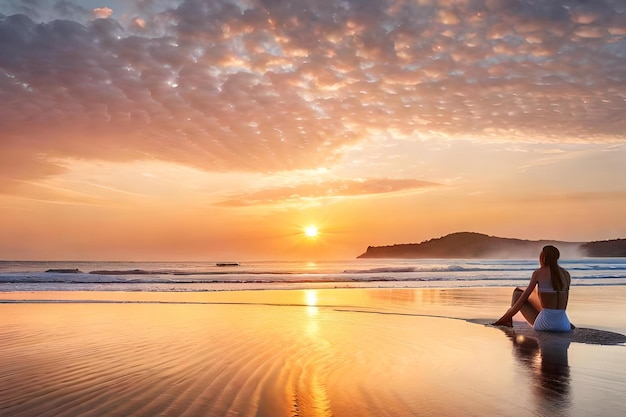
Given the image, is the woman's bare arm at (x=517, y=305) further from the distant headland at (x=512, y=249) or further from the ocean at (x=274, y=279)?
the distant headland at (x=512, y=249)

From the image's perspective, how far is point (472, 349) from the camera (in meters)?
8.30

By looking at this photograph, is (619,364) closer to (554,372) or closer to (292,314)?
(554,372)

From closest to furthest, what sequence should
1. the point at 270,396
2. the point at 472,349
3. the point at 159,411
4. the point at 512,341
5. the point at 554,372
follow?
the point at 159,411
the point at 270,396
the point at 554,372
the point at 472,349
the point at 512,341

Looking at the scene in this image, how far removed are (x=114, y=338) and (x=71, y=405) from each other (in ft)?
15.8

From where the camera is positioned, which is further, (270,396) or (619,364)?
(619,364)

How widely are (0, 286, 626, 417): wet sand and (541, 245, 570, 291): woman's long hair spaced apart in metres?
A: 0.99

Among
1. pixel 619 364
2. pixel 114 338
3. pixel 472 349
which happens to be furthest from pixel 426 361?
pixel 114 338

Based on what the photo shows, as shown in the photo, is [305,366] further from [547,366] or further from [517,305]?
[517,305]

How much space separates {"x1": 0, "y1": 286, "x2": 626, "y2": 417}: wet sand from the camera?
4.92 metres

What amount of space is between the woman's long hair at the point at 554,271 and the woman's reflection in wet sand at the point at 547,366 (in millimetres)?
993

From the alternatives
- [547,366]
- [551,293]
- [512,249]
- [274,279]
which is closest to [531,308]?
[551,293]

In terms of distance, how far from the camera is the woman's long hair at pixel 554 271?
32.3 feet

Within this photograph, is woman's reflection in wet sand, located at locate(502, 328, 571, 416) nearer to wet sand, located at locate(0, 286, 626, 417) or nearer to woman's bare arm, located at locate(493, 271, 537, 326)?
wet sand, located at locate(0, 286, 626, 417)

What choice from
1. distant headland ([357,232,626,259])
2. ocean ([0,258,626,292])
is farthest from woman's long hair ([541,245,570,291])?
distant headland ([357,232,626,259])
